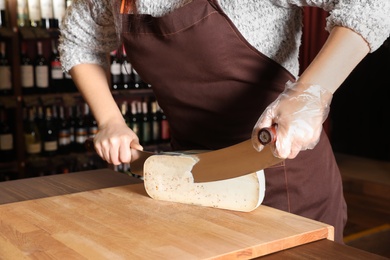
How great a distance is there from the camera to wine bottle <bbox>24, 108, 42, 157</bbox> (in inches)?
131

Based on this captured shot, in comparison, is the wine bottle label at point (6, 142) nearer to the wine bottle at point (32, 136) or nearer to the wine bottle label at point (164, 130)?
→ the wine bottle at point (32, 136)

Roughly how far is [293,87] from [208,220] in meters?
0.28

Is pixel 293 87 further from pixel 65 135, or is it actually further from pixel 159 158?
pixel 65 135

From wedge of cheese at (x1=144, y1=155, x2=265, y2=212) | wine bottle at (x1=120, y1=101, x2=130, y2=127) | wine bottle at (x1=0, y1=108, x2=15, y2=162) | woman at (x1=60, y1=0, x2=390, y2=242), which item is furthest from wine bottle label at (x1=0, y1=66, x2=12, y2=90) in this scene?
wedge of cheese at (x1=144, y1=155, x2=265, y2=212)

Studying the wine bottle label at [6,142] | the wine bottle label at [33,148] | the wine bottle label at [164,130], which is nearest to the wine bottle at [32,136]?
the wine bottle label at [33,148]

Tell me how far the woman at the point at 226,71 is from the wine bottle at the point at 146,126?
7.83ft

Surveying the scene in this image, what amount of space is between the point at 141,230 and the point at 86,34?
2.05ft

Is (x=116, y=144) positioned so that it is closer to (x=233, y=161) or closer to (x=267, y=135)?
(x=233, y=161)

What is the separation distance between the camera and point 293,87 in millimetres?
910

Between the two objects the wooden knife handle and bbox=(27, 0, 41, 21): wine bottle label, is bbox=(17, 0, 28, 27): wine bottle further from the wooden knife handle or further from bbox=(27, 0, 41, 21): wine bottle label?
the wooden knife handle

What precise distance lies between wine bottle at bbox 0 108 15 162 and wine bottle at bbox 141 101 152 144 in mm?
860

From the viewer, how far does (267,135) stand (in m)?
0.84

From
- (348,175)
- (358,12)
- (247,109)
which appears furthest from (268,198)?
(348,175)

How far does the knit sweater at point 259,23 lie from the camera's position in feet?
3.06
